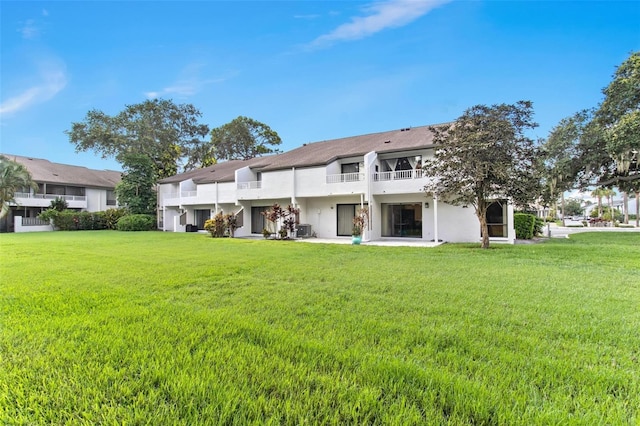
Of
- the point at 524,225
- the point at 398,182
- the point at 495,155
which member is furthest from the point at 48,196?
the point at 524,225

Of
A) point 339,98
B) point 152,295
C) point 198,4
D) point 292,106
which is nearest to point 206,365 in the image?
point 152,295

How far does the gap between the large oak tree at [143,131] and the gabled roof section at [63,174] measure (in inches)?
117

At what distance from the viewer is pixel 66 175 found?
33.5 meters

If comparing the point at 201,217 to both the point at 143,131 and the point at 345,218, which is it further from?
the point at 143,131

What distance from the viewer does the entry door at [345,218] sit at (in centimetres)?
1988

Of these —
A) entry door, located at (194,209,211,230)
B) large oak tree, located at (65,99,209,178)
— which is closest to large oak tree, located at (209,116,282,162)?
large oak tree, located at (65,99,209,178)

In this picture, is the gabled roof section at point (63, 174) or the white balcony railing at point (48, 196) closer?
the white balcony railing at point (48, 196)

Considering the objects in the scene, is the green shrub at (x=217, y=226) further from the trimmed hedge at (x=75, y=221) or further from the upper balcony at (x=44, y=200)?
the upper balcony at (x=44, y=200)

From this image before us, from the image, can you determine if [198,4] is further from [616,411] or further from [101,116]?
[101,116]

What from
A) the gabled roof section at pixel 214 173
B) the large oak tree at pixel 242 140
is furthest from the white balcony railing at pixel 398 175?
the large oak tree at pixel 242 140

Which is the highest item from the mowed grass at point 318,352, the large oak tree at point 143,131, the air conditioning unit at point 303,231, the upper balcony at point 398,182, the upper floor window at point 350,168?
the large oak tree at point 143,131

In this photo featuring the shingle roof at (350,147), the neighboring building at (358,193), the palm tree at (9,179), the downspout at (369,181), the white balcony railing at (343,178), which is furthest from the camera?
the palm tree at (9,179)

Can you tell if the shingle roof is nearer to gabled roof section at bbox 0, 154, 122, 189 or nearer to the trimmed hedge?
the trimmed hedge

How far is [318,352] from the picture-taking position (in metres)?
3.06
